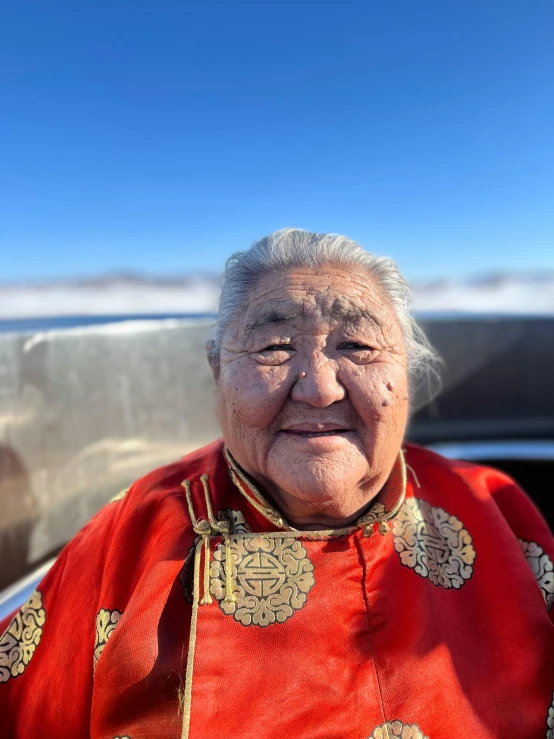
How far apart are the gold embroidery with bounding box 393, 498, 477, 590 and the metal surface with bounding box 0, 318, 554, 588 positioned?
159 cm

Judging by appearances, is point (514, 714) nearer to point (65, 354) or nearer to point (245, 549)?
point (245, 549)

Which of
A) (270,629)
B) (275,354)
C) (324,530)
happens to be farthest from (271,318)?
(270,629)

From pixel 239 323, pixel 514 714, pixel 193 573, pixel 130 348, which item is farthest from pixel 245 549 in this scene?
pixel 130 348

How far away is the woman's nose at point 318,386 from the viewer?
972 millimetres

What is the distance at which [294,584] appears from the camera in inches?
38.6

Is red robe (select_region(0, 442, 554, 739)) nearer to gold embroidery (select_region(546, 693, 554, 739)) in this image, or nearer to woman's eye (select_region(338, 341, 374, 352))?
gold embroidery (select_region(546, 693, 554, 739))

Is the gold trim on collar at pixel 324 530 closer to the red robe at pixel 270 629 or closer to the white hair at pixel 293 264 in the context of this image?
the red robe at pixel 270 629

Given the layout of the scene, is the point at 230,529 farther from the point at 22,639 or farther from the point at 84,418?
the point at 84,418

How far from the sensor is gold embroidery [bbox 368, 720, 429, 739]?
2.86 feet

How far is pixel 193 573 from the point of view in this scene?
3.35ft

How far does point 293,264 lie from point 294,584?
0.69 meters

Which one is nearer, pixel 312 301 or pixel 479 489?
pixel 312 301

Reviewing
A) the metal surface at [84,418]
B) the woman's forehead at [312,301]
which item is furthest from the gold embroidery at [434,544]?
the metal surface at [84,418]

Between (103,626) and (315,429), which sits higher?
(315,429)
